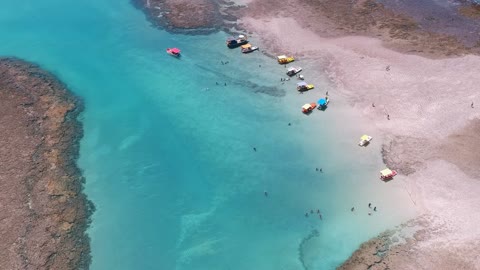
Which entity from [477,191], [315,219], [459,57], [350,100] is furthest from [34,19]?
[477,191]

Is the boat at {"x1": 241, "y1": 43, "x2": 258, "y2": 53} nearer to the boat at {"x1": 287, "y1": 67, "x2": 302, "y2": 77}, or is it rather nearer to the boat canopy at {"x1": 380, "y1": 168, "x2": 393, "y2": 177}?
the boat at {"x1": 287, "y1": 67, "x2": 302, "y2": 77}

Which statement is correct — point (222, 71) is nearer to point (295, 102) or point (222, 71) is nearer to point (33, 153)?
point (295, 102)

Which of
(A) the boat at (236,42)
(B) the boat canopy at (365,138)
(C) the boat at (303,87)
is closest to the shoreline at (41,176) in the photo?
(A) the boat at (236,42)

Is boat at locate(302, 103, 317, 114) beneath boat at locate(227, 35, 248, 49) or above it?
beneath

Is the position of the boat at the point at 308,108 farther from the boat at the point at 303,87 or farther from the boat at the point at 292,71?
the boat at the point at 292,71

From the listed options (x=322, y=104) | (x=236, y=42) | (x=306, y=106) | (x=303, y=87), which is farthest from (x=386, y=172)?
(x=236, y=42)

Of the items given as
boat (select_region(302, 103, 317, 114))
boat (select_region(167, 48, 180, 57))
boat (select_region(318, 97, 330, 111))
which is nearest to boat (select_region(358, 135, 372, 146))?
boat (select_region(318, 97, 330, 111))
